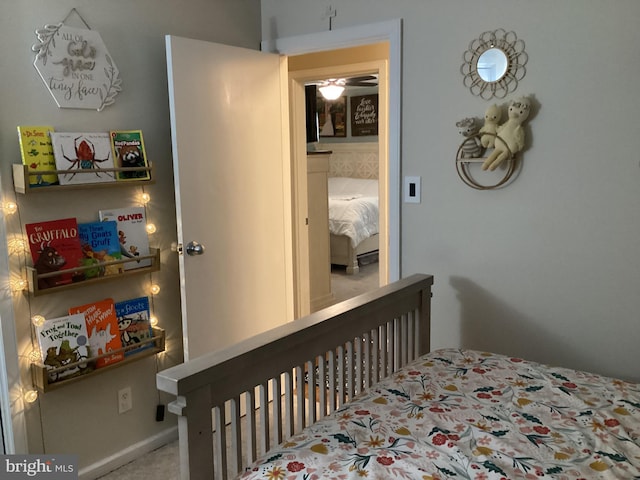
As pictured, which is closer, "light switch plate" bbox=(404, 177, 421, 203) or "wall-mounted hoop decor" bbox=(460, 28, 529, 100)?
"wall-mounted hoop decor" bbox=(460, 28, 529, 100)

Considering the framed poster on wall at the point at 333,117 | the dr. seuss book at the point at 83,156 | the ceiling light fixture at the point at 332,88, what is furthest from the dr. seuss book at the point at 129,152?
the framed poster on wall at the point at 333,117

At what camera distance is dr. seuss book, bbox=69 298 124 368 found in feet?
7.70

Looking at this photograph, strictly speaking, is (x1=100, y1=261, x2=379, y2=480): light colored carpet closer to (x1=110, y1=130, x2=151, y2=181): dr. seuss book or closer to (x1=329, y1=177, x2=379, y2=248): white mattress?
(x1=110, y1=130, x2=151, y2=181): dr. seuss book

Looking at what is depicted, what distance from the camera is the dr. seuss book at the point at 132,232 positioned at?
8.03ft

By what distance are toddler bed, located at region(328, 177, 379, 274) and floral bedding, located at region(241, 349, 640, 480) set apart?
14.8 ft

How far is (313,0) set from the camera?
283cm

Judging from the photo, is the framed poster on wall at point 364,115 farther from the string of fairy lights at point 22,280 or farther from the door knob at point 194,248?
the string of fairy lights at point 22,280

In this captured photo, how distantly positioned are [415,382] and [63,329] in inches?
54.6

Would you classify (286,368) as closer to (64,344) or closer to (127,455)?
(64,344)

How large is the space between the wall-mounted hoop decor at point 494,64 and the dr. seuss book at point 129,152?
1.40 metres

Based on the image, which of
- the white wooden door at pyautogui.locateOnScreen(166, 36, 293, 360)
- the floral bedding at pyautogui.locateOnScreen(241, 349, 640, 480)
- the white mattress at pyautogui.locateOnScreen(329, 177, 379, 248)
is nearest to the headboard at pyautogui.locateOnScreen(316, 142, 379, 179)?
the white mattress at pyautogui.locateOnScreen(329, 177, 379, 248)

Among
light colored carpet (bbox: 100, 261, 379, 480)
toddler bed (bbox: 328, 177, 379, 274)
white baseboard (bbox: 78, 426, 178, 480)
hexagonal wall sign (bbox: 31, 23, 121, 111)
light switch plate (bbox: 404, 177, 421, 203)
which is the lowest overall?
light colored carpet (bbox: 100, 261, 379, 480)

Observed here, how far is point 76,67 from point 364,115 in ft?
19.2

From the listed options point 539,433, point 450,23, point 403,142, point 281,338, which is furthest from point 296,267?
point 539,433
